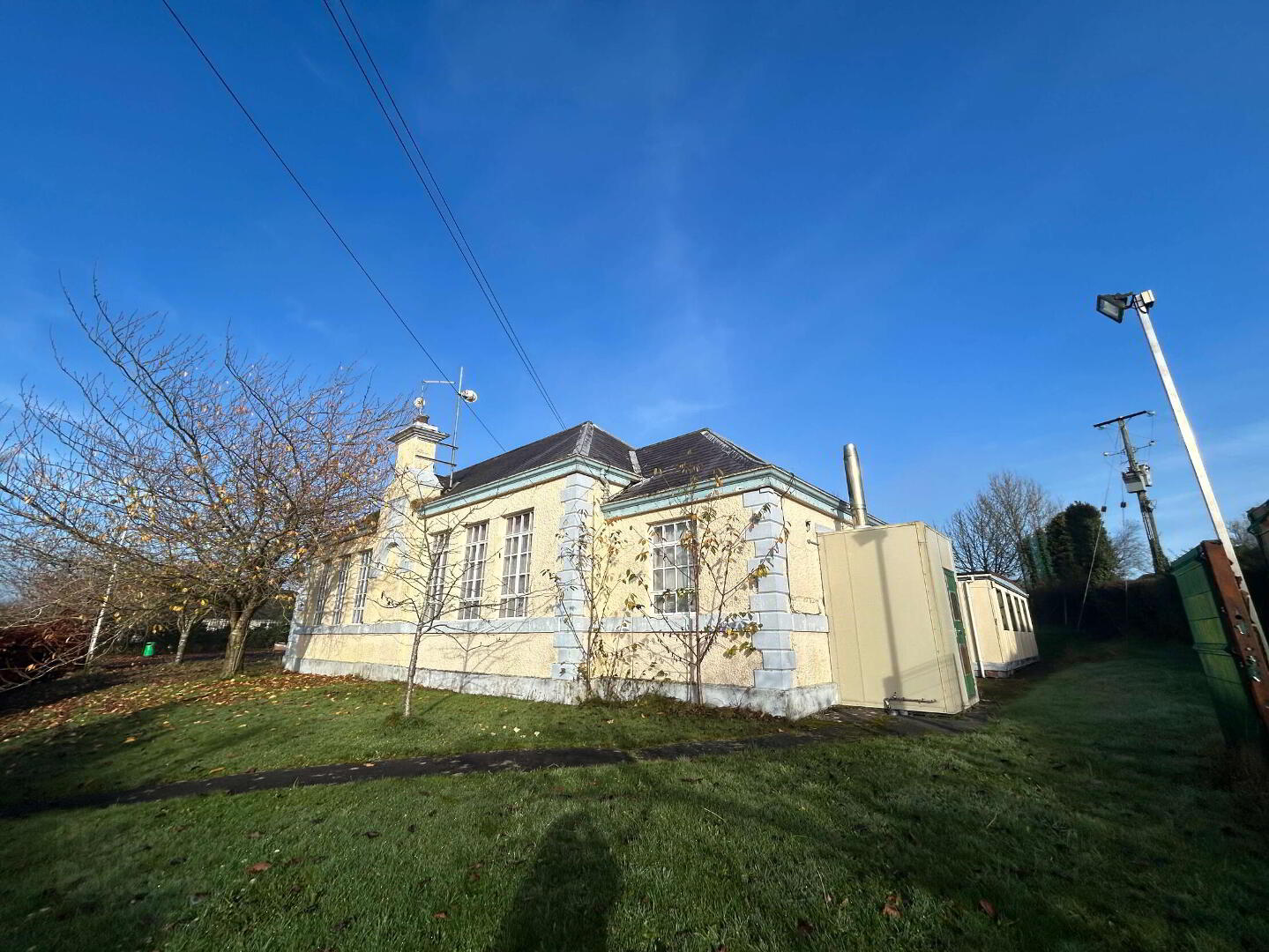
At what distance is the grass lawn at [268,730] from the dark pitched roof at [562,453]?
17.6ft

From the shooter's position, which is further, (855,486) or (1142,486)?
(1142,486)

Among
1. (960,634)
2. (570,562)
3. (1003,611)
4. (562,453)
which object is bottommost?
(960,634)

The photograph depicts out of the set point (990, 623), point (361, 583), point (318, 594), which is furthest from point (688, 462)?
point (318, 594)

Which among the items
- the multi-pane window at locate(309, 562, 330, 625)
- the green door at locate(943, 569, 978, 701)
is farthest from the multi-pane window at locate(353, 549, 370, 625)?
the green door at locate(943, 569, 978, 701)

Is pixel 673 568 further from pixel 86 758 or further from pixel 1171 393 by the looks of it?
pixel 86 758

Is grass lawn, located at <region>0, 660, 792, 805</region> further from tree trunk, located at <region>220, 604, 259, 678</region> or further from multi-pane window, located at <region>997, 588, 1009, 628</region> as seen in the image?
A: multi-pane window, located at <region>997, 588, 1009, 628</region>

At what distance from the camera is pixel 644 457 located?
14852mm

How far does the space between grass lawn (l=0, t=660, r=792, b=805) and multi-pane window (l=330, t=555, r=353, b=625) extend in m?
4.96

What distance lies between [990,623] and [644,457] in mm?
12799

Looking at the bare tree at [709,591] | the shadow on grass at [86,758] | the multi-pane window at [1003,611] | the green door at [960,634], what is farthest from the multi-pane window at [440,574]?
the multi-pane window at [1003,611]

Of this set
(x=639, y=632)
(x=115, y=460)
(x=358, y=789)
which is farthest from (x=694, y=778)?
(x=115, y=460)

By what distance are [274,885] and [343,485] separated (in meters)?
13.1

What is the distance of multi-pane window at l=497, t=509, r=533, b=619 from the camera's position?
12.0 metres

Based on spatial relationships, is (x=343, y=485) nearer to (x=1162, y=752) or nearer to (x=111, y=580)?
(x=111, y=580)
